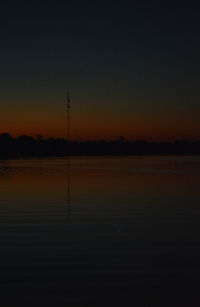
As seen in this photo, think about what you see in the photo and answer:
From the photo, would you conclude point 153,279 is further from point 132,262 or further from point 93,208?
point 93,208

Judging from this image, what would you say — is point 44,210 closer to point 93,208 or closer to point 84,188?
point 93,208

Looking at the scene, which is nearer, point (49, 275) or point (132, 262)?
point (49, 275)

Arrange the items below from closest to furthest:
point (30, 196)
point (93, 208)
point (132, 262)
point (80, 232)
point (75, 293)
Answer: point (75, 293) < point (132, 262) < point (80, 232) < point (93, 208) < point (30, 196)

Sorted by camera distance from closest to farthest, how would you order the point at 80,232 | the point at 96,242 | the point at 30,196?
the point at 96,242 < the point at 80,232 < the point at 30,196

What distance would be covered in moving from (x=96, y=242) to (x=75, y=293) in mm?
6512

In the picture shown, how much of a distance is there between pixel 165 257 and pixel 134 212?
11.7 metres

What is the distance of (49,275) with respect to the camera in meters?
13.4

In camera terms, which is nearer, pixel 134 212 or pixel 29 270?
pixel 29 270

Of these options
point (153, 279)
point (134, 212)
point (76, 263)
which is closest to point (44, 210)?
point (134, 212)

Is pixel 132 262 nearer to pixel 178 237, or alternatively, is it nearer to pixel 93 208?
pixel 178 237

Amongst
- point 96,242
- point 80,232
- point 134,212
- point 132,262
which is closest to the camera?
point 132,262

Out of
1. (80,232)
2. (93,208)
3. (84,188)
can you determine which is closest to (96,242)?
(80,232)

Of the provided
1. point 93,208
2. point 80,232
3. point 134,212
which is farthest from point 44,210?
point 80,232

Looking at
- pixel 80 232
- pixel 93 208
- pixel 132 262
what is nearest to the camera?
pixel 132 262
